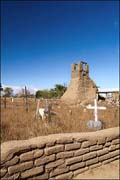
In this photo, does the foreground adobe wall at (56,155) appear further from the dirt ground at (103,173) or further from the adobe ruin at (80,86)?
the adobe ruin at (80,86)

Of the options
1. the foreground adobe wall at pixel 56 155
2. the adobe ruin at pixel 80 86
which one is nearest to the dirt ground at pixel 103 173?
the foreground adobe wall at pixel 56 155

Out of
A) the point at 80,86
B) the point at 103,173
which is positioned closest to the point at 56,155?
the point at 103,173

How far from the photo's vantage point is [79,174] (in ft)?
13.5

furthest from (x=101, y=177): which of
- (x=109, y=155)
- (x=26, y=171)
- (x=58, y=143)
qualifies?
(x=26, y=171)

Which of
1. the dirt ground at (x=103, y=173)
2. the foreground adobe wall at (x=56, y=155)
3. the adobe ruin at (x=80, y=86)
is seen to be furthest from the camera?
the adobe ruin at (x=80, y=86)

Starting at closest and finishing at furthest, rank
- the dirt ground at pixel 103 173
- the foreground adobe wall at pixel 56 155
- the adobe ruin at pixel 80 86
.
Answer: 1. the foreground adobe wall at pixel 56 155
2. the dirt ground at pixel 103 173
3. the adobe ruin at pixel 80 86

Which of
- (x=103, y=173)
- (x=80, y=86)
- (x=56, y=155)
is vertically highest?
(x=80, y=86)

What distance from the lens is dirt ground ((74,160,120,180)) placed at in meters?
4.05

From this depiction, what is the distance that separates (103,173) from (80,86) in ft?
99.0

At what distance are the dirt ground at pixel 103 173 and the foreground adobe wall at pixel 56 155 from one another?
98mm

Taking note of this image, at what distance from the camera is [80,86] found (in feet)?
112

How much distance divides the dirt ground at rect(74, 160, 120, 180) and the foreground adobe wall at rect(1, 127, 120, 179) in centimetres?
10

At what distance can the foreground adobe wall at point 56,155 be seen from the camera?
10.8 ft

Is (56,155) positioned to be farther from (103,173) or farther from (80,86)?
(80,86)
